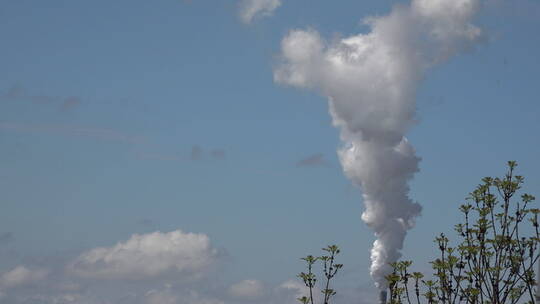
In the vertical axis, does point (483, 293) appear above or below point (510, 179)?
below

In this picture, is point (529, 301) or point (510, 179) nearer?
point (529, 301)

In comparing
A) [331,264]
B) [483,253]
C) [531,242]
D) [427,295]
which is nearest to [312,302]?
[331,264]

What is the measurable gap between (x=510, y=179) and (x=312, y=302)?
7.20 meters

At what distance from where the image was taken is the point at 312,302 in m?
23.6

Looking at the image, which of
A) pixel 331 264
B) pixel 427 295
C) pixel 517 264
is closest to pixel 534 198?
pixel 517 264

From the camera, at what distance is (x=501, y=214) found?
25.2 m

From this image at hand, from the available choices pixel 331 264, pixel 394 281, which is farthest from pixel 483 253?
pixel 331 264

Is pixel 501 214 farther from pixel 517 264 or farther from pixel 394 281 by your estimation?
pixel 394 281

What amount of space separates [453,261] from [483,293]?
1.18 meters

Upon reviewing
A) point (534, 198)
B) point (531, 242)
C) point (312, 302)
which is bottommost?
point (312, 302)

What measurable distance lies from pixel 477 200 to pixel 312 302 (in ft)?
19.6

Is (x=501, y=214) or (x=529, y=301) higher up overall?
(x=501, y=214)

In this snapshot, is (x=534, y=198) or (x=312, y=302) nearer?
(x=312, y=302)

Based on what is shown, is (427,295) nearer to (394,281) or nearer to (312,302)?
(394,281)
